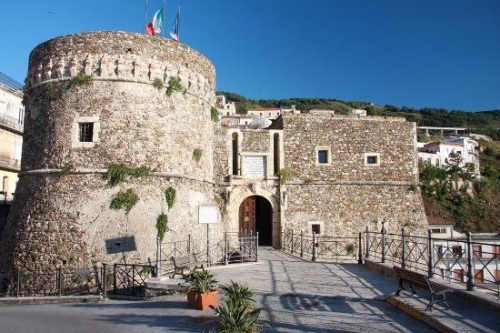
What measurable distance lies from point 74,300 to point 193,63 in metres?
10.1

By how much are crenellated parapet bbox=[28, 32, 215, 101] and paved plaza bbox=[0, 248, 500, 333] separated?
8258 millimetres

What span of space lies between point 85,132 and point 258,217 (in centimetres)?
1061

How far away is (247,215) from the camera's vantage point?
22172 millimetres

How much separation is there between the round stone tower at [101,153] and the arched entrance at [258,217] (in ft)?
18.0

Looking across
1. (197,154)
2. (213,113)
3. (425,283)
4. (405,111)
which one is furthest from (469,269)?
(405,111)

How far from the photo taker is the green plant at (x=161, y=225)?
48.9 ft

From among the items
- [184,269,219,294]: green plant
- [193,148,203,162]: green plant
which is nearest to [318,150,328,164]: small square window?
[193,148,203,162]: green plant

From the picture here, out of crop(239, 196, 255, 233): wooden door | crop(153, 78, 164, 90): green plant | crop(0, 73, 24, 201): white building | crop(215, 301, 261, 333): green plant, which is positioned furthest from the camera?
crop(0, 73, 24, 201): white building

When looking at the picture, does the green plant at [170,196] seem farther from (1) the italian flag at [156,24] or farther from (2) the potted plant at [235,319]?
(2) the potted plant at [235,319]

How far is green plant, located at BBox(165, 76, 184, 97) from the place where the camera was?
1620cm

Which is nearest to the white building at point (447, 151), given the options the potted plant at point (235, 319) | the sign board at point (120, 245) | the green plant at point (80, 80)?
the sign board at point (120, 245)

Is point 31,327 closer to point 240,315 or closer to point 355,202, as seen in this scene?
point 240,315

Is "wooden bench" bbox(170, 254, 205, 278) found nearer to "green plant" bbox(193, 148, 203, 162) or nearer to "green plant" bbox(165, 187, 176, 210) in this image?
"green plant" bbox(165, 187, 176, 210)

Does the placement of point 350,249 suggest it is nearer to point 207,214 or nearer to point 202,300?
point 207,214
